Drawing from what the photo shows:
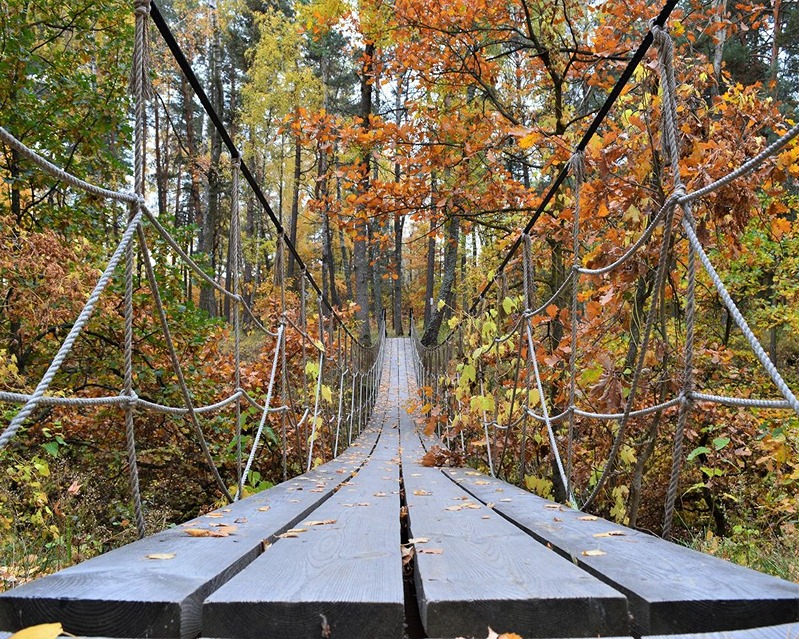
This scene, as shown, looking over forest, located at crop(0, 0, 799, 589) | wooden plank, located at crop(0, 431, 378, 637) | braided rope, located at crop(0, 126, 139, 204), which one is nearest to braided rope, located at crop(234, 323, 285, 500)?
forest, located at crop(0, 0, 799, 589)

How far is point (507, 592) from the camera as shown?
835mm

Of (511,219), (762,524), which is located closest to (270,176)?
(511,219)

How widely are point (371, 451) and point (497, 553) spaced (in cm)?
384

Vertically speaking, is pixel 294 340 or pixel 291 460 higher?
pixel 294 340

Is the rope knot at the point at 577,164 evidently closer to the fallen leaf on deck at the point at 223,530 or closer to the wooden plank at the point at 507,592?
the wooden plank at the point at 507,592

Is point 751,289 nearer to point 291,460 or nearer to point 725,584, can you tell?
point 291,460

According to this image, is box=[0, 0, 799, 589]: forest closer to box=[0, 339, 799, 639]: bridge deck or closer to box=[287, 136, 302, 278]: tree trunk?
box=[0, 339, 799, 639]: bridge deck

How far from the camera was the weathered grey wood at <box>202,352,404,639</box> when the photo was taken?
0.77 metres

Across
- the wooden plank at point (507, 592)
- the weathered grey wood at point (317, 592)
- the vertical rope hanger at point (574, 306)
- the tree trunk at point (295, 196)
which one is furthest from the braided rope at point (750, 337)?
the tree trunk at point (295, 196)

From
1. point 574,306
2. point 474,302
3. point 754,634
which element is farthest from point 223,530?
point 474,302

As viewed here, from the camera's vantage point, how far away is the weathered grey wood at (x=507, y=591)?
0.79 m

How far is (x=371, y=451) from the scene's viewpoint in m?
4.88

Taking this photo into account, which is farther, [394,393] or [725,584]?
[394,393]

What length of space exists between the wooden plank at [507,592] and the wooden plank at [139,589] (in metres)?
0.34
